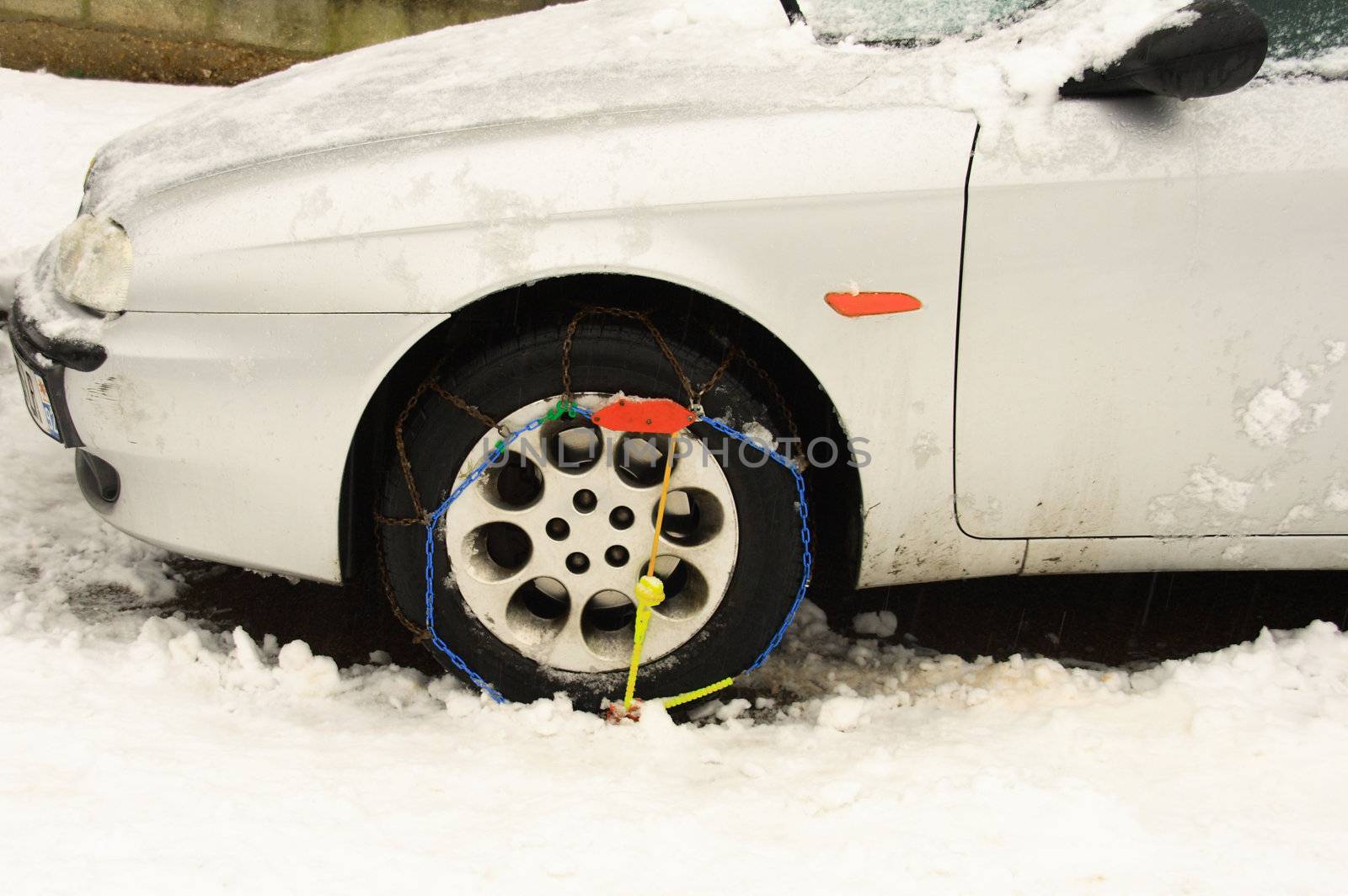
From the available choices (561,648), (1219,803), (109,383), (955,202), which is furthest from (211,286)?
(1219,803)

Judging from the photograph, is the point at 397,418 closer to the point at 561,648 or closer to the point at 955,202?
the point at 561,648

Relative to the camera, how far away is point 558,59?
2.22 meters

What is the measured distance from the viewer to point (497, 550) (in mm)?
2236

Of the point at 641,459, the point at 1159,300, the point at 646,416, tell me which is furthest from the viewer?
the point at 641,459

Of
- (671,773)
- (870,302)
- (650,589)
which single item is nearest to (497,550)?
(650,589)

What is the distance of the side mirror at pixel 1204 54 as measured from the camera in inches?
65.5

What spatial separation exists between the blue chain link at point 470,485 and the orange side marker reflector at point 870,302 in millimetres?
307

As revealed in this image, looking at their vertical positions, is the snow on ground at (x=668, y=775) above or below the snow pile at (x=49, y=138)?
below

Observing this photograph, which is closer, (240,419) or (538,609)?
(240,419)

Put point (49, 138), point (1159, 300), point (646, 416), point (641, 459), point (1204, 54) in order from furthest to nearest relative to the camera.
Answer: point (49, 138)
point (641, 459)
point (646, 416)
point (1159, 300)
point (1204, 54)

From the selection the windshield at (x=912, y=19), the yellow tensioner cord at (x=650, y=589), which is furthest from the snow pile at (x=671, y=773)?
the windshield at (x=912, y=19)

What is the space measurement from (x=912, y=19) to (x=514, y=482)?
1200 millimetres

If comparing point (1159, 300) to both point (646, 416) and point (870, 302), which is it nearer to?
point (870, 302)

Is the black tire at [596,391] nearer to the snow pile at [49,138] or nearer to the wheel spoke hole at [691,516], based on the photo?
the wheel spoke hole at [691,516]
